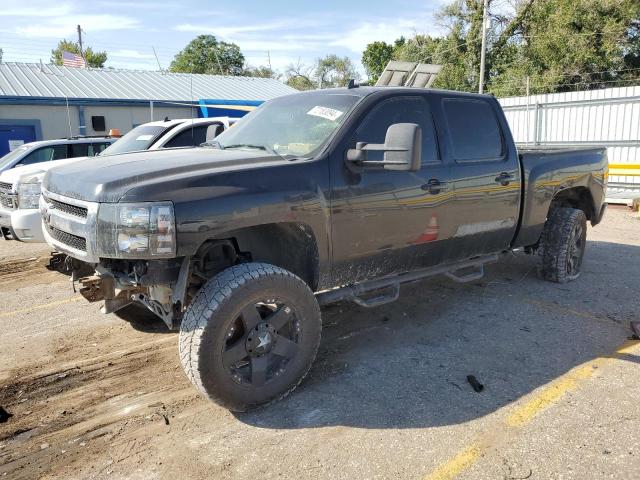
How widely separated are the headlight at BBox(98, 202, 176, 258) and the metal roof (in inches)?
738

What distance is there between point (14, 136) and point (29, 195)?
14.4 m

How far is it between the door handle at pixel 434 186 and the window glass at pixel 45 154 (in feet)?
26.5

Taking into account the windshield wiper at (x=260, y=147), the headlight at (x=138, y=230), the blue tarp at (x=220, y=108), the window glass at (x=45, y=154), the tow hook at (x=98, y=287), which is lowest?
the tow hook at (x=98, y=287)

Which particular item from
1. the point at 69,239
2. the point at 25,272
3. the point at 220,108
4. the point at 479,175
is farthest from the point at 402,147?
the point at 220,108

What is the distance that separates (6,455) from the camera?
3129 millimetres

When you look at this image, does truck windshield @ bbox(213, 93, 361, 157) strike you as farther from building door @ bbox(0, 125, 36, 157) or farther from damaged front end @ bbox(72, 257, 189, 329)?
building door @ bbox(0, 125, 36, 157)

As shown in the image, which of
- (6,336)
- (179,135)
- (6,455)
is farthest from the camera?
(179,135)

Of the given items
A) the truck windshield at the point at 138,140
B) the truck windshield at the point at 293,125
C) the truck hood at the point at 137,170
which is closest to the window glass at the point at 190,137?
the truck windshield at the point at 138,140

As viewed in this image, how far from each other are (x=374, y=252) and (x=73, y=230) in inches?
83.1

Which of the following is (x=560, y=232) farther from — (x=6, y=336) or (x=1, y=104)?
(x=1, y=104)

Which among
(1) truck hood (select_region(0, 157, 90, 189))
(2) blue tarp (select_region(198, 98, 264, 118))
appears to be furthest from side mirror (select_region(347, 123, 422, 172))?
(2) blue tarp (select_region(198, 98, 264, 118))

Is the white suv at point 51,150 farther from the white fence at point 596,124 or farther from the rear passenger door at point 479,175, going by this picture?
the white fence at point 596,124

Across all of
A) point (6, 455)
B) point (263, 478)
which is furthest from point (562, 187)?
point (6, 455)

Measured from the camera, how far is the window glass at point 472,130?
15.9 feet
